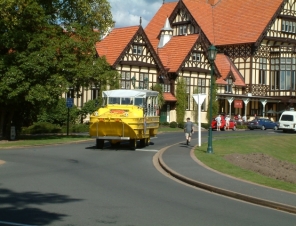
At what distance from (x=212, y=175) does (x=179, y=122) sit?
4241 cm

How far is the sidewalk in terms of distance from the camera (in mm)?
14250

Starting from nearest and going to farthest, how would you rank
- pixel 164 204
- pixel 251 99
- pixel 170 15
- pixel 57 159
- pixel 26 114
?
pixel 164 204
pixel 57 159
pixel 26 114
pixel 251 99
pixel 170 15

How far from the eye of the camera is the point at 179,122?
6159 cm

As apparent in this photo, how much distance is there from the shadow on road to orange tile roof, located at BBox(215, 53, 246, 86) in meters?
55.4

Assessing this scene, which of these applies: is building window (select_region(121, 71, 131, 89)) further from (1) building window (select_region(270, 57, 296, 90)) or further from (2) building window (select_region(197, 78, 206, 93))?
(1) building window (select_region(270, 57, 296, 90))

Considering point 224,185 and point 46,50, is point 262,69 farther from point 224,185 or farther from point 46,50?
point 224,185

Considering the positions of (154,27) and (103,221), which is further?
(154,27)

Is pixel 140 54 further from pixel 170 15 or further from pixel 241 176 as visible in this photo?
pixel 241 176

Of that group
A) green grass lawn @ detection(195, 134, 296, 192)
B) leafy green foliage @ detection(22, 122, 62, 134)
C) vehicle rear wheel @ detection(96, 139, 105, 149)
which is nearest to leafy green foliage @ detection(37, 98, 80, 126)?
leafy green foliage @ detection(22, 122, 62, 134)

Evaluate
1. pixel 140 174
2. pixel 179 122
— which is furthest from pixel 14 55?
pixel 179 122

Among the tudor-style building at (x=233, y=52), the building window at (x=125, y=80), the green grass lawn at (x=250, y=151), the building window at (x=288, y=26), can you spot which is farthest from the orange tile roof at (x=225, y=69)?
the green grass lawn at (x=250, y=151)

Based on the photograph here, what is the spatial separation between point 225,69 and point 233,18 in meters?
10.6

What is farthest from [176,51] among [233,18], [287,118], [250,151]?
[250,151]

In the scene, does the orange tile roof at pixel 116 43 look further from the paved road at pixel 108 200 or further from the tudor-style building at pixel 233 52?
the paved road at pixel 108 200
